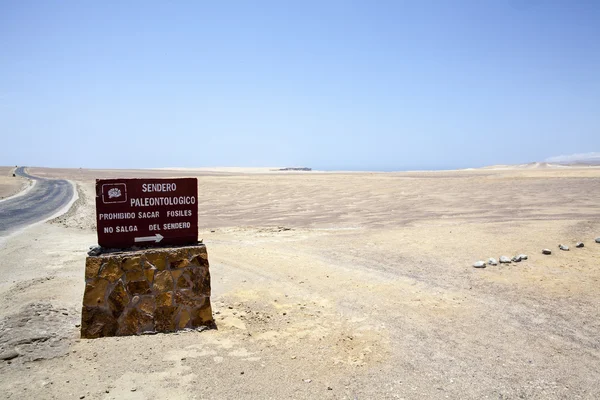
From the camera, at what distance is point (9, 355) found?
4.99 metres

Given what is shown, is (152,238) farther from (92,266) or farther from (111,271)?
(92,266)

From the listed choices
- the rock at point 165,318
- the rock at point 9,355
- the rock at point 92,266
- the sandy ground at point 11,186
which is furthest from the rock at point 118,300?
the sandy ground at point 11,186

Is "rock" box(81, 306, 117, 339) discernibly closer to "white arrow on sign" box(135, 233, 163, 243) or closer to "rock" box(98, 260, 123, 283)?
"rock" box(98, 260, 123, 283)

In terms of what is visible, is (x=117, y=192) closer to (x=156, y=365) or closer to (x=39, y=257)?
(x=156, y=365)

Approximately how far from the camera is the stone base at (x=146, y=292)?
5.82m

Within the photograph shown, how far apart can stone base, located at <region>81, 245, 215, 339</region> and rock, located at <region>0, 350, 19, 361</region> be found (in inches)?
31.8

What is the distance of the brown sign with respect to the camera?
6.06 m

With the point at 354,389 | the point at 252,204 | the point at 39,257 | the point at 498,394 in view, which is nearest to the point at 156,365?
the point at 354,389

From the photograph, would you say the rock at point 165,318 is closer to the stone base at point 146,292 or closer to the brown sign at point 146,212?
the stone base at point 146,292

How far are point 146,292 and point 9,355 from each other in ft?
5.45

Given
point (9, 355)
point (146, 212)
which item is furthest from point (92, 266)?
point (9, 355)

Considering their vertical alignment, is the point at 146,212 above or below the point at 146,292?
above

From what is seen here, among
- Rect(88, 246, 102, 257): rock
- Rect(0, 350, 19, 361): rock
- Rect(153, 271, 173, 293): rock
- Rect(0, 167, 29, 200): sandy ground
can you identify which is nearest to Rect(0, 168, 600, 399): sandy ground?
Rect(0, 350, 19, 361): rock

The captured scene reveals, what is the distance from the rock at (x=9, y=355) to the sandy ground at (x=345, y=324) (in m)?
0.08
